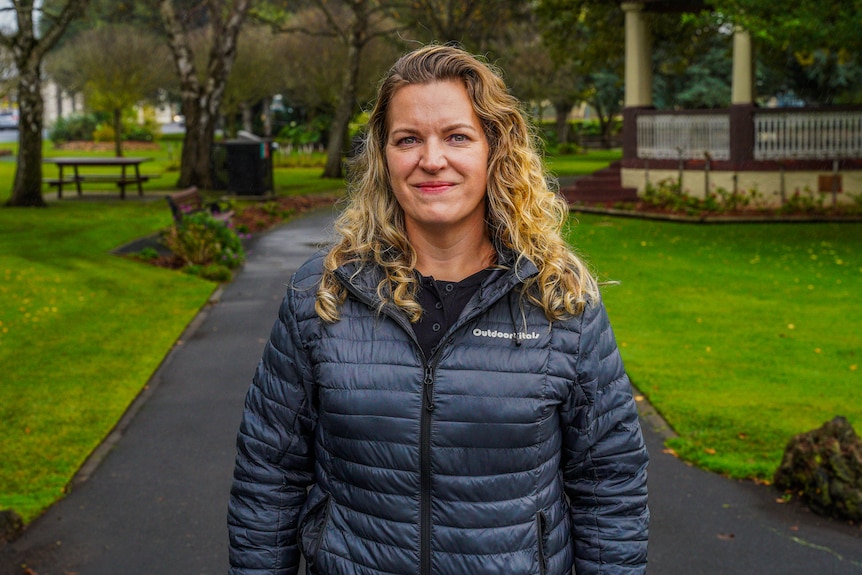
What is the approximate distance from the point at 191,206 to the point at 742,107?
42.1 ft

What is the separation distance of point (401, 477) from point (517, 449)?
27 centimetres

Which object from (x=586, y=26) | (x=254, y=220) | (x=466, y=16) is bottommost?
(x=254, y=220)

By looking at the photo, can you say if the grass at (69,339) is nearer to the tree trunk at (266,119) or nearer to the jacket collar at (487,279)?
the jacket collar at (487,279)

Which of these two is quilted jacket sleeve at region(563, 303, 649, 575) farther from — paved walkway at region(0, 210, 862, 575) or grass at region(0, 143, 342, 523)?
grass at region(0, 143, 342, 523)

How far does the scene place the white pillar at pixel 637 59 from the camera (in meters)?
28.7

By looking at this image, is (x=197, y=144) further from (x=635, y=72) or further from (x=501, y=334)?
(x=501, y=334)

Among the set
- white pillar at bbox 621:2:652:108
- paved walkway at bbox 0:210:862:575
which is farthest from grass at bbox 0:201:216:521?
white pillar at bbox 621:2:652:108

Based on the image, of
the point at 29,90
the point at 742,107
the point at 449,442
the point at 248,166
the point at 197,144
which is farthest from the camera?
the point at 197,144

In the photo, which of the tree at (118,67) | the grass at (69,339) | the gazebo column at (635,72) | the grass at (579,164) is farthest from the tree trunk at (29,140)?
the tree at (118,67)

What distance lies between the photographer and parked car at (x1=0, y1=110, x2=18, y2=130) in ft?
305

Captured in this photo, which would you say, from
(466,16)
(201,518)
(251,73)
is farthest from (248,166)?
(251,73)

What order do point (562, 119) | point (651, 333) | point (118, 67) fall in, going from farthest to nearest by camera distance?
point (562, 119) < point (118, 67) < point (651, 333)

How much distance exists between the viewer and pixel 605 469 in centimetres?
294

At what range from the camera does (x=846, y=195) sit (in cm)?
2514
